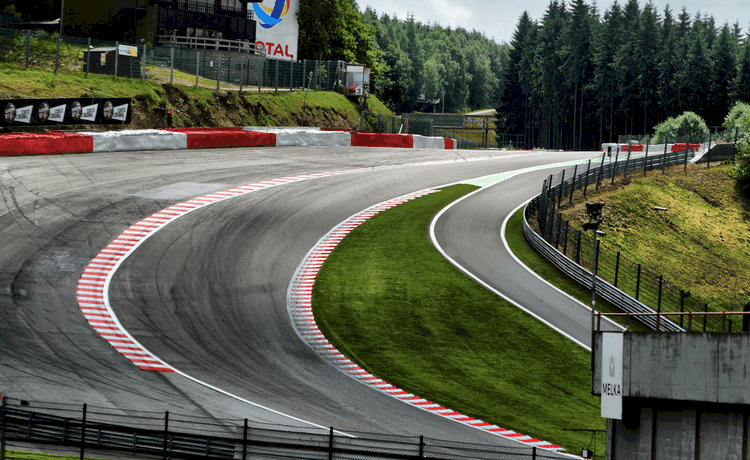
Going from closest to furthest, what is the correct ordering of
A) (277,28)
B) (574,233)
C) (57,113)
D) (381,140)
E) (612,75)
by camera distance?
(574,233) → (57,113) → (381,140) → (277,28) → (612,75)

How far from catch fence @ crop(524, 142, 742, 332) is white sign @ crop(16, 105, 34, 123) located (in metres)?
23.7

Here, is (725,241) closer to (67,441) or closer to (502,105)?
(67,441)

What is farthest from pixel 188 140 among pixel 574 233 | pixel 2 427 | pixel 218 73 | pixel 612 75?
pixel 612 75

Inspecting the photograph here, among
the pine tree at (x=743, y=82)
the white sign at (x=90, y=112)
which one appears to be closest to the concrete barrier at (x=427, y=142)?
the white sign at (x=90, y=112)

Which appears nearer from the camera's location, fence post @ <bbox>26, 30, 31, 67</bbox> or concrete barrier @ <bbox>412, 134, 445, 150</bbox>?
fence post @ <bbox>26, 30, 31, 67</bbox>

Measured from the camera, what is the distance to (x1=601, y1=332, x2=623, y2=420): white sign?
15.0 metres

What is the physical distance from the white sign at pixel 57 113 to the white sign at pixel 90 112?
4.08 ft

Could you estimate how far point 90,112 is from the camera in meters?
40.7

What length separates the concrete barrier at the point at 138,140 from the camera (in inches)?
1563

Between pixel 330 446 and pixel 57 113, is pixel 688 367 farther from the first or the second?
pixel 57 113

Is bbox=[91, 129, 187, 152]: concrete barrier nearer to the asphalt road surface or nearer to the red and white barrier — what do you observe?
the red and white barrier

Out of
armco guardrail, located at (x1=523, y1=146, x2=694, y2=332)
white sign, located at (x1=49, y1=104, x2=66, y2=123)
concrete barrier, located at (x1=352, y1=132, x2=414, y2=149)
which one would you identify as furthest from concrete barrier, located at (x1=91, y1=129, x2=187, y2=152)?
armco guardrail, located at (x1=523, y1=146, x2=694, y2=332)

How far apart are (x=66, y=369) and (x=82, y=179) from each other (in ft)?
59.5

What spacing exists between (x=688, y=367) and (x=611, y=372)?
4.58ft
